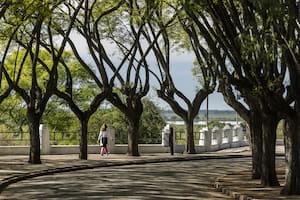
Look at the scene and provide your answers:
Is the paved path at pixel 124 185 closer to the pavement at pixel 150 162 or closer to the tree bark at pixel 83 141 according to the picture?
the pavement at pixel 150 162

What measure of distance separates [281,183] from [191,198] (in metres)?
4.37

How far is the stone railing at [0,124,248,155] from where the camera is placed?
3591 cm

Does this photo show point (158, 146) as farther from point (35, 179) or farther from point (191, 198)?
point (191, 198)

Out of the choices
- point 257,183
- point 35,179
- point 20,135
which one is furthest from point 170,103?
point 257,183

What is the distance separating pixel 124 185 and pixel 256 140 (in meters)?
4.48

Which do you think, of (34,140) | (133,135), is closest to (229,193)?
(34,140)

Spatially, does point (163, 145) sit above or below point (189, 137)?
below

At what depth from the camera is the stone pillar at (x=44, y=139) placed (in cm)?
3566

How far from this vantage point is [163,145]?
40.4m

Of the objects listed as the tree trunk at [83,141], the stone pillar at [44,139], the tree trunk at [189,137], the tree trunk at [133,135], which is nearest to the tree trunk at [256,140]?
the tree trunk at [83,141]

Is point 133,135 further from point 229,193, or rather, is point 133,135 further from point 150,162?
point 229,193

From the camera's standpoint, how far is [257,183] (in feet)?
62.6

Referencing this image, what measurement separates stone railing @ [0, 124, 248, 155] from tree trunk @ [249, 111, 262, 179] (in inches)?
691

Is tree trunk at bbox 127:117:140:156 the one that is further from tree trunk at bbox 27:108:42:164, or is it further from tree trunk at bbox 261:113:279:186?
tree trunk at bbox 261:113:279:186
